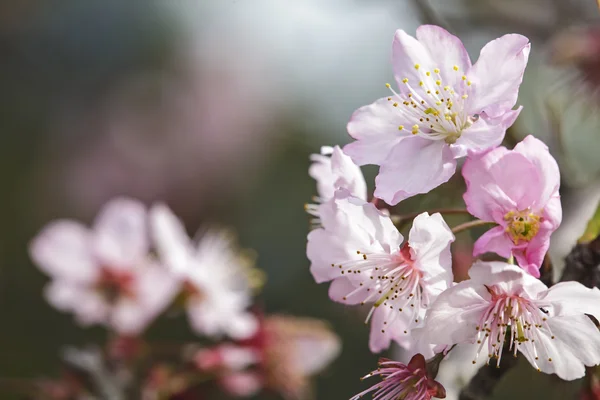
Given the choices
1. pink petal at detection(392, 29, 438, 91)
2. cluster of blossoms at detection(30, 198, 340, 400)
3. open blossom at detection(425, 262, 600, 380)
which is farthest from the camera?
cluster of blossoms at detection(30, 198, 340, 400)

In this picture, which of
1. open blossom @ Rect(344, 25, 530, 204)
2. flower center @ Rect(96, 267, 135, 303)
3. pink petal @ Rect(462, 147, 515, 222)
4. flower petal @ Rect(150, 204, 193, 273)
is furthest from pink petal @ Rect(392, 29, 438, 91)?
flower center @ Rect(96, 267, 135, 303)

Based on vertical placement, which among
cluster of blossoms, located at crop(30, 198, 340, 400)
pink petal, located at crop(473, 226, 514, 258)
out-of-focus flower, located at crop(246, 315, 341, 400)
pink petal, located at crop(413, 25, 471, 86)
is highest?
cluster of blossoms, located at crop(30, 198, 340, 400)

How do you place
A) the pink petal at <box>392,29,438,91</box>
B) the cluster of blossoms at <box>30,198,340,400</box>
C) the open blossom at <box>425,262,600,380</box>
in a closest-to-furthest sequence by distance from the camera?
1. the open blossom at <box>425,262,600,380</box>
2. the pink petal at <box>392,29,438,91</box>
3. the cluster of blossoms at <box>30,198,340,400</box>

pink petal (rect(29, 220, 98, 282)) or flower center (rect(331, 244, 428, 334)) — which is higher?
pink petal (rect(29, 220, 98, 282))

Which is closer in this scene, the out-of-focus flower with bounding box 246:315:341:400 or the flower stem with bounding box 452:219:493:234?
the flower stem with bounding box 452:219:493:234

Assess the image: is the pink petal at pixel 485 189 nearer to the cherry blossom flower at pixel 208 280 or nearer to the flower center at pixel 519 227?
the flower center at pixel 519 227

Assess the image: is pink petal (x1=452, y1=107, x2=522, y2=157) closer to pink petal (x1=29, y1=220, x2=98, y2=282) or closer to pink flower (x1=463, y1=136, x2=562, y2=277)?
pink flower (x1=463, y1=136, x2=562, y2=277)

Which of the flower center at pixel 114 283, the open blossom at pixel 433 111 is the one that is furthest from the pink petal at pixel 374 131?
the flower center at pixel 114 283
